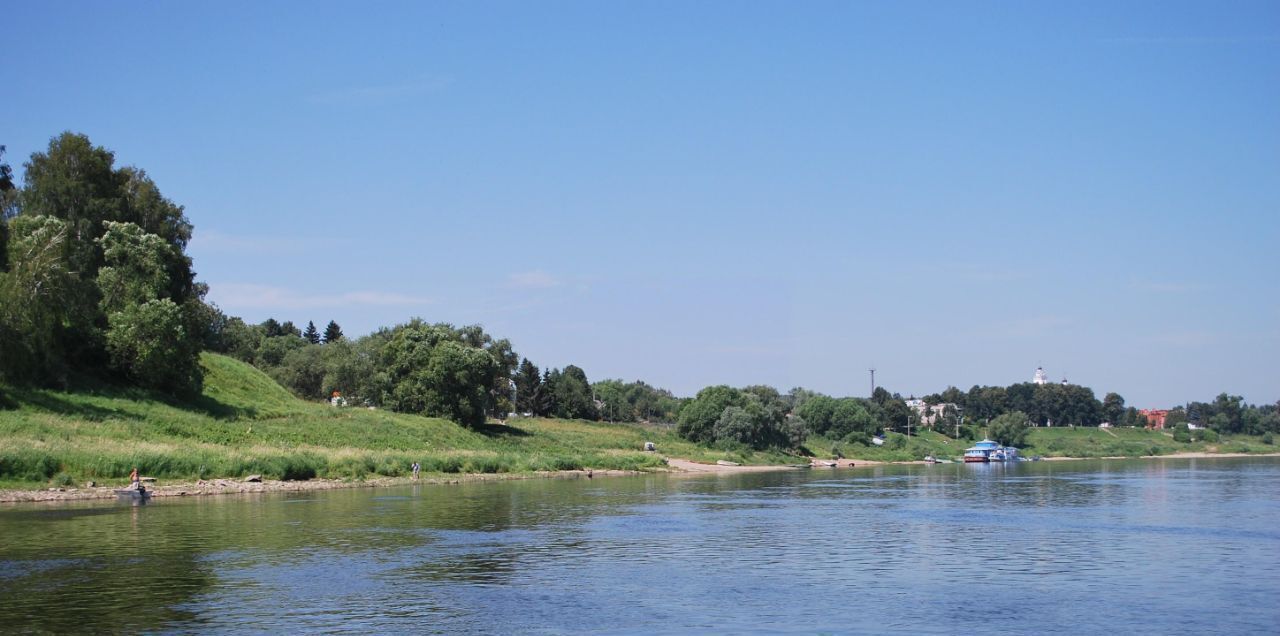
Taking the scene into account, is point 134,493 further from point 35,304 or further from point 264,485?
point 35,304

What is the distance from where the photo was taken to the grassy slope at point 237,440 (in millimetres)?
61656

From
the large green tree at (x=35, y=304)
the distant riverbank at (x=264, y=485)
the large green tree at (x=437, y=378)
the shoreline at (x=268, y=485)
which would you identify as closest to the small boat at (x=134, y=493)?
the shoreline at (x=268, y=485)

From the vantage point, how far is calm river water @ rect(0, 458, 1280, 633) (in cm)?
2650

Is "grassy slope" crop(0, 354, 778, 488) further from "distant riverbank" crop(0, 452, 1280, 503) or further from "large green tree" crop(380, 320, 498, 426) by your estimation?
"large green tree" crop(380, 320, 498, 426)

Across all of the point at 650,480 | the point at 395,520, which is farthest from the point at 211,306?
the point at 395,520

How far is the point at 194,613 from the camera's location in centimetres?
2642

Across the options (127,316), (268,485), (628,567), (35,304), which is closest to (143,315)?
(127,316)

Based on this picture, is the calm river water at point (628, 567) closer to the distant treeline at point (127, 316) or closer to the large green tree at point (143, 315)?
the distant treeline at point (127, 316)

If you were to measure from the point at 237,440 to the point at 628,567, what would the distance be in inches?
2019

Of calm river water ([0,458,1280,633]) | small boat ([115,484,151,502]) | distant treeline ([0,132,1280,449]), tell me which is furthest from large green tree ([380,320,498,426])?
small boat ([115,484,151,502])

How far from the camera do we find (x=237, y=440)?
77.6 m

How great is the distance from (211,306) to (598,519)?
314 feet

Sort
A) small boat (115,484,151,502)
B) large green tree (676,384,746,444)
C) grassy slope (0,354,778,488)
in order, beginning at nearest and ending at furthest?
1. small boat (115,484,151,502)
2. grassy slope (0,354,778,488)
3. large green tree (676,384,746,444)

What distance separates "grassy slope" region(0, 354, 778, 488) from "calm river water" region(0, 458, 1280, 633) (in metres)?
6.71
